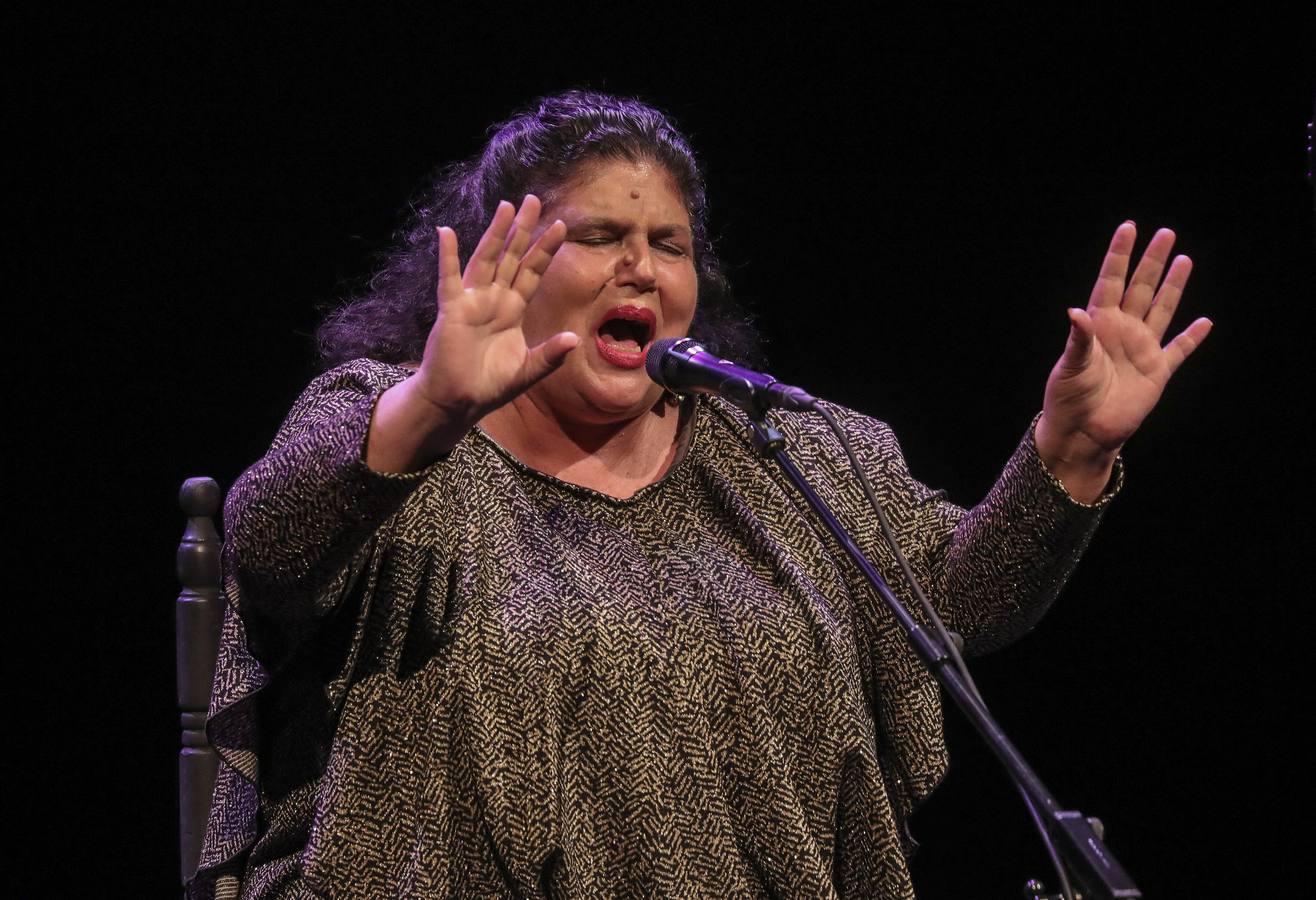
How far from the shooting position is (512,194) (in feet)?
6.55

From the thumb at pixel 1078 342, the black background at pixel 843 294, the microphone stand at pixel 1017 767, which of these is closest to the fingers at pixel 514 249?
the microphone stand at pixel 1017 767

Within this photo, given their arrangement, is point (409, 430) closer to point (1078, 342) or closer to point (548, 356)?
point (548, 356)

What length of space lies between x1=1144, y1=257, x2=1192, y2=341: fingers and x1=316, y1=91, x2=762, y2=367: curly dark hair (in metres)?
0.65

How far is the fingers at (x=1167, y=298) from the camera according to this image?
5.45 feet

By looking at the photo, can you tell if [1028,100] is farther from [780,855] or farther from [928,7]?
[780,855]

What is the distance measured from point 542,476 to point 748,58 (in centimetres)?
130

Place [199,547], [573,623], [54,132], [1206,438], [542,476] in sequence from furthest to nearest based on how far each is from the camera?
[1206,438], [54,132], [199,547], [542,476], [573,623]

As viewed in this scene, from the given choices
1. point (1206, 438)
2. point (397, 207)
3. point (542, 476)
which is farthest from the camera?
point (1206, 438)

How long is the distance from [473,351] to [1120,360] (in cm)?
79

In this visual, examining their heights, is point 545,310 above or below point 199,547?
above

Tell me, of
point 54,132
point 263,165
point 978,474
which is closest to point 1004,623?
point 978,474

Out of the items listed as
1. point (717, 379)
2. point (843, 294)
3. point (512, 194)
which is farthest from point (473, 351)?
point (843, 294)

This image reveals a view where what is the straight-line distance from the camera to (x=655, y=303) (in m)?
1.91

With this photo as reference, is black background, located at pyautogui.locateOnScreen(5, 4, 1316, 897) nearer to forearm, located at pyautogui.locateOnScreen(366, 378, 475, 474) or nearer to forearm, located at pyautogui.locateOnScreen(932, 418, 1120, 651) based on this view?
forearm, located at pyautogui.locateOnScreen(932, 418, 1120, 651)
